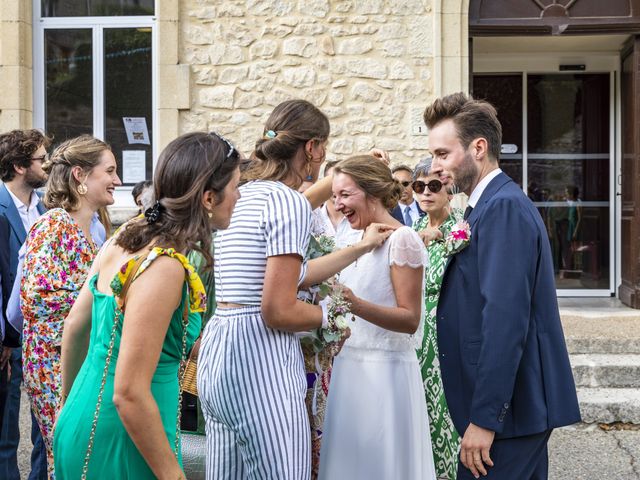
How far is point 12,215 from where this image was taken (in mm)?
5082

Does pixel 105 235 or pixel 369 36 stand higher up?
pixel 369 36

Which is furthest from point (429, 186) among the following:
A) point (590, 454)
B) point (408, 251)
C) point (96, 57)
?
point (96, 57)

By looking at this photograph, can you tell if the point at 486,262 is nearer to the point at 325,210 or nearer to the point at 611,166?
the point at 325,210

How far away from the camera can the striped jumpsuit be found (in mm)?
2699

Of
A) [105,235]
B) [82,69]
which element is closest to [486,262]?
[105,235]

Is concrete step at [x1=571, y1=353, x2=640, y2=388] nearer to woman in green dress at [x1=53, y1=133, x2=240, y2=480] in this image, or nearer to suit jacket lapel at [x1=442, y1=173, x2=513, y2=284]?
suit jacket lapel at [x1=442, y1=173, x2=513, y2=284]

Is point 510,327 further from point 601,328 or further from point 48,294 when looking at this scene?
point 601,328

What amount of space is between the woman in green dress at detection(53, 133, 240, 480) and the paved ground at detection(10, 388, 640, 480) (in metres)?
3.49

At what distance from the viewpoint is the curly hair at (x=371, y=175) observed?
12.0 ft

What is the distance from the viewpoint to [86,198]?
4156mm

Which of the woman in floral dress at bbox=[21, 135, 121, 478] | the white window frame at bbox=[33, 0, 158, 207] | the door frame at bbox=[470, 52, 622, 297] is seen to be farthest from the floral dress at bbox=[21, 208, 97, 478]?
the door frame at bbox=[470, 52, 622, 297]

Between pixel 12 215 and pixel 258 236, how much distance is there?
290cm

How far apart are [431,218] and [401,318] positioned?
145 centimetres

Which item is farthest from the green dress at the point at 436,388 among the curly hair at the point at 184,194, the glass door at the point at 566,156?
the glass door at the point at 566,156
